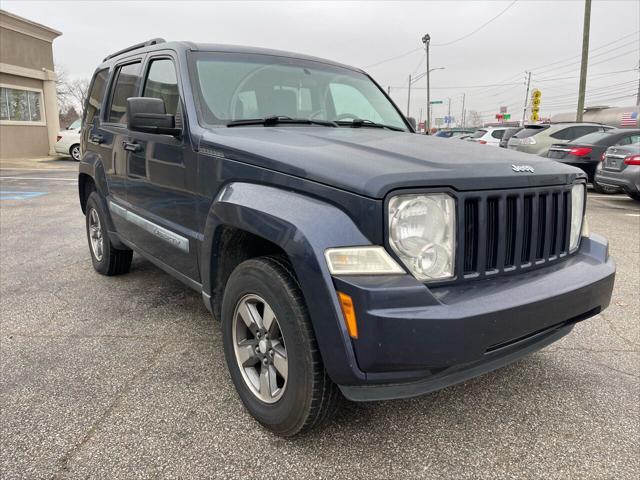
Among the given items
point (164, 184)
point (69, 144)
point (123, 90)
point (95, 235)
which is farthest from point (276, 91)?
point (69, 144)

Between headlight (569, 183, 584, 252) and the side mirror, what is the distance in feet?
7.21

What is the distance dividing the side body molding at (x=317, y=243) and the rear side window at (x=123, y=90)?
220 cm

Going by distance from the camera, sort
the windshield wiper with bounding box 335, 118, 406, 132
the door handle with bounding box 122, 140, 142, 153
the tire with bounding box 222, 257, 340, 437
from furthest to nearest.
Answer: the door handle with bounding box 122, 140, 142, 153
the windshield wiper with bounding box 335, 118, 406, 132
the tire with bounding box 222, 257, 340, 437

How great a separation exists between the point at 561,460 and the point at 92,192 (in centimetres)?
435

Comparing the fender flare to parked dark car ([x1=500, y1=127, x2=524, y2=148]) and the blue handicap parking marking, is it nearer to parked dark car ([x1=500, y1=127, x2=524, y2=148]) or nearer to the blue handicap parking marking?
the blue handicap parking marking

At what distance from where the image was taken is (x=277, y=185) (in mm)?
2182

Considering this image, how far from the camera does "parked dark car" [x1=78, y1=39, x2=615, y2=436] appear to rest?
1.81m

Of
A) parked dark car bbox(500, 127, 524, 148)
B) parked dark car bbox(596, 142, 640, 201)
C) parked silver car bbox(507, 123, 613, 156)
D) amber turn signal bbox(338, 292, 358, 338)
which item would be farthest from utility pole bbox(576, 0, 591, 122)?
amber turn signal bbox(338, 292, 358, 338)

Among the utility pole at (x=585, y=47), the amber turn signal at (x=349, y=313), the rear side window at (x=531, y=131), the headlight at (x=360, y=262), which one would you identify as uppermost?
the utility pole at (x=585, y=47)

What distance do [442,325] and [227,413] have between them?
1284 mm

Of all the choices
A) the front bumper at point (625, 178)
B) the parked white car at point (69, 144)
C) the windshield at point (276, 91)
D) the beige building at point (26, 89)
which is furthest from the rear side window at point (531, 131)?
the beige building at point (26, 89)

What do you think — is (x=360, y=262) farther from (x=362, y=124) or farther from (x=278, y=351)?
(x=362, y=124)

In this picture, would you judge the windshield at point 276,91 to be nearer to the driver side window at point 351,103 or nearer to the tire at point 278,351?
the driver side window at point 351,103

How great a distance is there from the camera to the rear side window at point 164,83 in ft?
10.2
